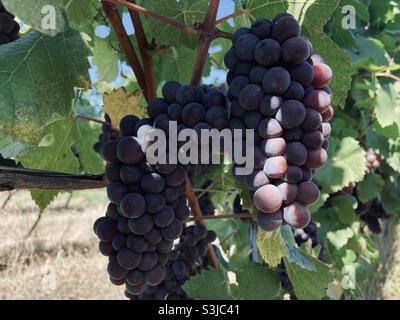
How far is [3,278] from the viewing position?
15.4 ft

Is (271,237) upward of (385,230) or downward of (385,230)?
upward

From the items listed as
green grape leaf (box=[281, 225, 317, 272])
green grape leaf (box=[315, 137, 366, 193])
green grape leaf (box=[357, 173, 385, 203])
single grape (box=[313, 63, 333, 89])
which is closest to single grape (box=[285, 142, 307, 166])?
single grape (box=[313, 63, 333, 89])

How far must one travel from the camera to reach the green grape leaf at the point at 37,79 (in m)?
0.77

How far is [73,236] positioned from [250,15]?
5.99 m

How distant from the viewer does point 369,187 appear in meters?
2.26

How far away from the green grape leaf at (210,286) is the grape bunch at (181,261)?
55 mm

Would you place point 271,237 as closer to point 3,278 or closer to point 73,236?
point 3,278

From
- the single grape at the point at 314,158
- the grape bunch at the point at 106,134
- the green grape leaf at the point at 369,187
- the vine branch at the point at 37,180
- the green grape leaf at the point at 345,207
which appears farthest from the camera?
the green grape leaf at the point at 369,187

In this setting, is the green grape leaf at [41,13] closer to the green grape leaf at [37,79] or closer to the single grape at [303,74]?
the green grape leaf at [37,79]

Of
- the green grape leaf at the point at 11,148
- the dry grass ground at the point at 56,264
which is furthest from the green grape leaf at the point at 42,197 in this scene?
the dry grass ground at the point at 56,264

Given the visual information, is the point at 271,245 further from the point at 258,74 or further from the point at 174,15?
the point at 174,15

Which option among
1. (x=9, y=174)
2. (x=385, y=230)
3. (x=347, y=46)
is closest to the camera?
(x=9, y=174)
